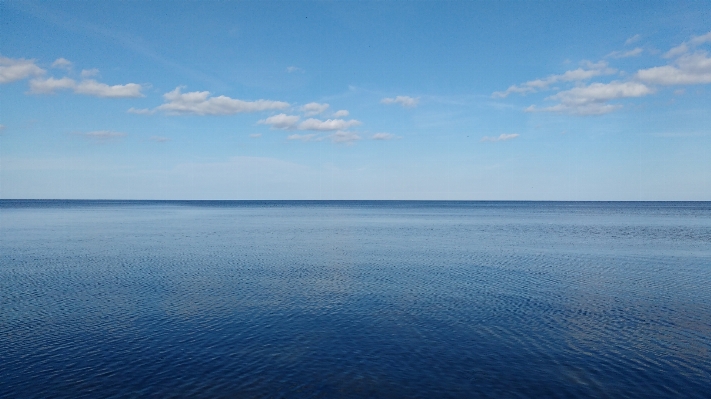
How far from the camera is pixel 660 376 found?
1959 centimetres

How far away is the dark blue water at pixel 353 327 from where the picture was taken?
18.9 m

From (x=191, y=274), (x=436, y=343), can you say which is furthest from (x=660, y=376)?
(x=191, y=274)

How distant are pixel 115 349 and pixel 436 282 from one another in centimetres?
2470

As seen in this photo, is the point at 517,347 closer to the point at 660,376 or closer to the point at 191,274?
the point at 660,376

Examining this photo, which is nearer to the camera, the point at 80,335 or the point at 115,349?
the point at 115,349

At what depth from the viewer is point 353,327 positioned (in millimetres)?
26172

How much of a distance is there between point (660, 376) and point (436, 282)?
2013 cm

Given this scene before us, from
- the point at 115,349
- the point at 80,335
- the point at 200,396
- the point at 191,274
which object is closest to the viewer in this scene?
the point at 200,396

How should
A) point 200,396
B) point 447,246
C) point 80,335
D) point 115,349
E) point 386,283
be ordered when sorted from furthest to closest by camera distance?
point 447,246, point 386,283, point 80,335, point 115,349, point 200,396

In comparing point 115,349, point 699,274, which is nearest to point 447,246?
point 699,274

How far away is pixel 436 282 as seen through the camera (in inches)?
1526

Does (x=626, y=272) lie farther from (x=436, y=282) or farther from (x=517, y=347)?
(x=517, y=347)

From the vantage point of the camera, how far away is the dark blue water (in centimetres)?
1891

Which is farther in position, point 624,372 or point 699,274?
point 699,274
